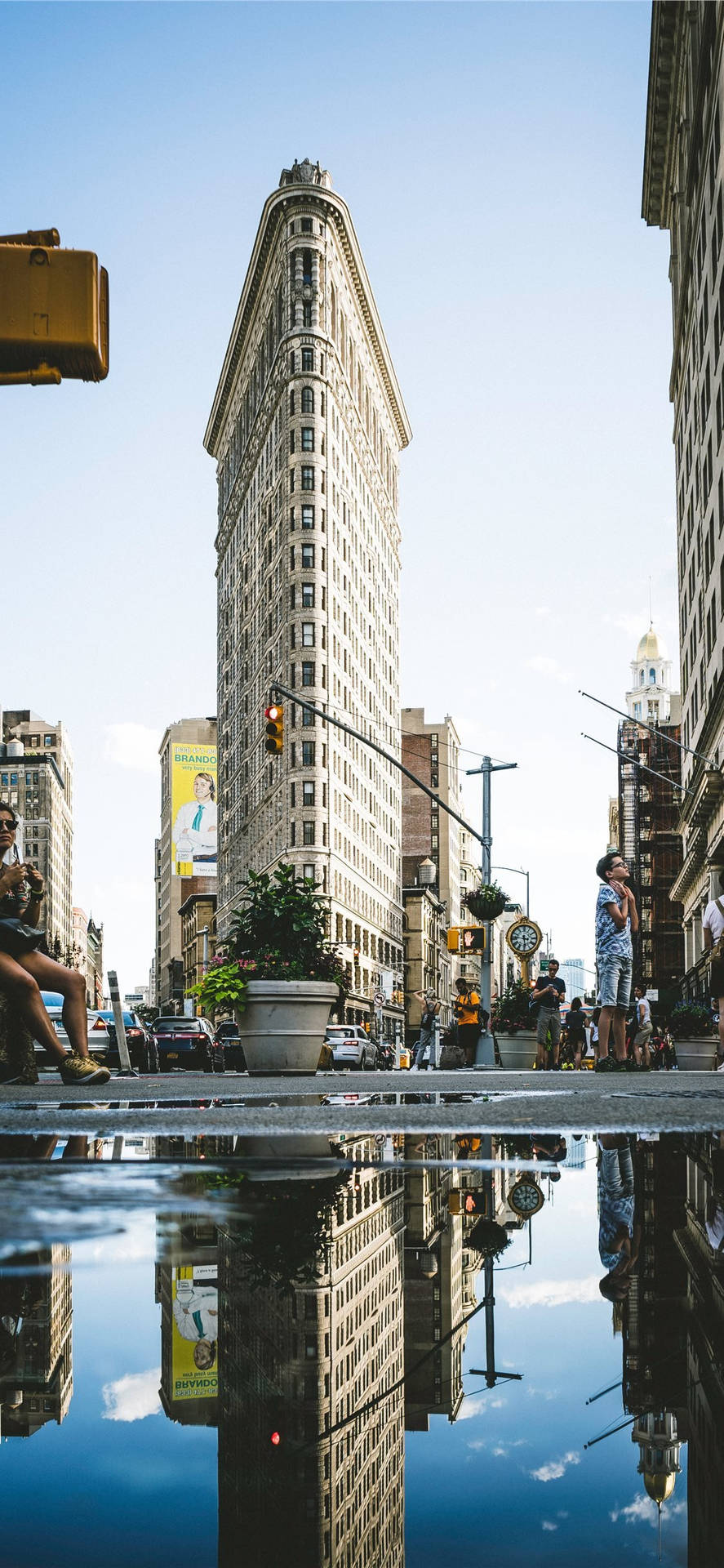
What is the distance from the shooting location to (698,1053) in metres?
22.4

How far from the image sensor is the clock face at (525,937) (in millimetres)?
34656

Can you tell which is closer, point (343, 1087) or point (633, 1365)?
point (633, 1365)

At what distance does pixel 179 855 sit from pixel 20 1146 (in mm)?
151672

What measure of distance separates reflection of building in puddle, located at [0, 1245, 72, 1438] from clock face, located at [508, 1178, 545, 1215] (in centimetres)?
123

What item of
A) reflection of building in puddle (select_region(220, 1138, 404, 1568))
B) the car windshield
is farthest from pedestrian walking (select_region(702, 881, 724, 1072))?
the car windshield

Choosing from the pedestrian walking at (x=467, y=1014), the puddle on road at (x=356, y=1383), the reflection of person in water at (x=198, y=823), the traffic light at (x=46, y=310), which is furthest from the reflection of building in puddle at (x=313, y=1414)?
the reflection of person in water at (x=198, y=823)

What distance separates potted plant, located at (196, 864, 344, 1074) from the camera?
16.1m

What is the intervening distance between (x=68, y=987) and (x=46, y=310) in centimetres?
427

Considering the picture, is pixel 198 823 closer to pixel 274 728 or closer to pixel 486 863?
pixel 486 863

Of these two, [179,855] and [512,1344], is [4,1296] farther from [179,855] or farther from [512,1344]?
[179,855]

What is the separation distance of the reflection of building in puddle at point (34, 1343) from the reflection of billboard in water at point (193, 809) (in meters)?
153

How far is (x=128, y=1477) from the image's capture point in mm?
1440

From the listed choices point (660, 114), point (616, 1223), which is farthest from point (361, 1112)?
point (660, 114)

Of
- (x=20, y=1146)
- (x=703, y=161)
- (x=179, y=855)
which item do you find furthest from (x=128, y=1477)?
(x=179, y=855)
